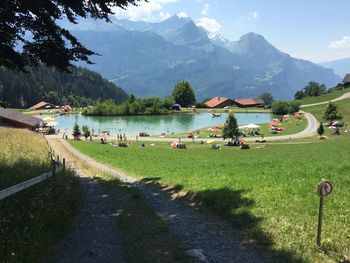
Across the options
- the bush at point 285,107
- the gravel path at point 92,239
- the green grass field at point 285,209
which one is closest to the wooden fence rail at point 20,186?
the gravel path at point 92,239

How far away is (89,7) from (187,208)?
26.0ft

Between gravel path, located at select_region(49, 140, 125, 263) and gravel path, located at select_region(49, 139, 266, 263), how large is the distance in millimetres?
1588

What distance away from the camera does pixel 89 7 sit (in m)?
14.9

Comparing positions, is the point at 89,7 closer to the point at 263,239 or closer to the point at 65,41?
the point at 65,41

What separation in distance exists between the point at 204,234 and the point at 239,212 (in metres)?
1.62

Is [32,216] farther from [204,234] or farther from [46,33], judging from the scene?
[46,33]

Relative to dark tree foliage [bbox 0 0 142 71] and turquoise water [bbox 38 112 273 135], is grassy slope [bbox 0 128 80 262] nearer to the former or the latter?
dark tree foliage [bbox 0 0 142 71]

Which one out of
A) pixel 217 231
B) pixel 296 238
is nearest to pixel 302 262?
pixel 296 238

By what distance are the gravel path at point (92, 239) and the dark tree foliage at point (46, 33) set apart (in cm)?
554

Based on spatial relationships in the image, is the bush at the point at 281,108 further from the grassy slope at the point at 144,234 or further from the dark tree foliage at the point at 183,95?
the grassy slope at the point at 144,234

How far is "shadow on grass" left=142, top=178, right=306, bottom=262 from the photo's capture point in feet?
29.4

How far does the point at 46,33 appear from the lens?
14984 millimetres

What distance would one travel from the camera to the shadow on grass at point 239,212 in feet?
29.4

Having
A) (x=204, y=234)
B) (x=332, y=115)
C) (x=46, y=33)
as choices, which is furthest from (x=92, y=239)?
(x=332, y=115)
